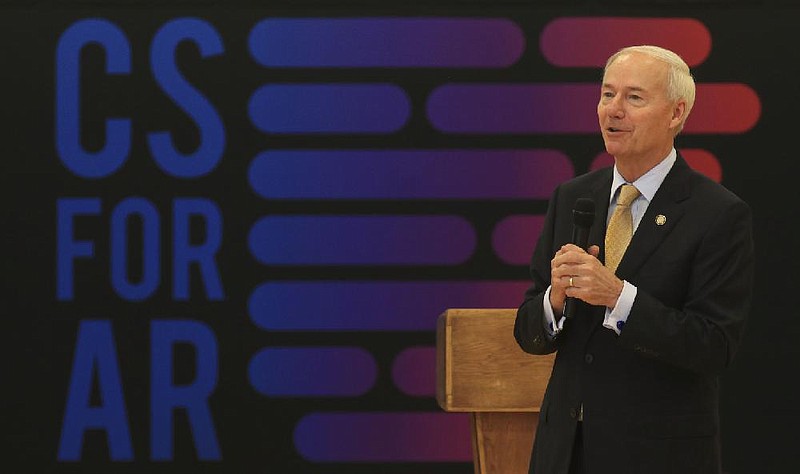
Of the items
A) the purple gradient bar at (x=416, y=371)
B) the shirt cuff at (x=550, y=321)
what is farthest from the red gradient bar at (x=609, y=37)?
the shirt cuff at (x=550, y=321)

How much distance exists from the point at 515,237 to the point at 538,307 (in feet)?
6.95

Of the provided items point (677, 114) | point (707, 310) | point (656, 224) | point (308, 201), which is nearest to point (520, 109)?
point (308, 201)

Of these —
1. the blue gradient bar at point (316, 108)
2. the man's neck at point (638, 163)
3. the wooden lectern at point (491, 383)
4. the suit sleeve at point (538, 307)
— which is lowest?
the wooden lectern at point (491, 383)

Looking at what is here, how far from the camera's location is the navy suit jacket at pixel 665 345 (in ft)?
6.32

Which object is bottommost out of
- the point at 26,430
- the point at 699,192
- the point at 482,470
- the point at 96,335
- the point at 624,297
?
the point at 26,430

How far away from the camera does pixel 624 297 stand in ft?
6.29

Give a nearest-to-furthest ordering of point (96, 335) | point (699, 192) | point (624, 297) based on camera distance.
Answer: point (624, 297)
point (699, 192)
point (96, 335)

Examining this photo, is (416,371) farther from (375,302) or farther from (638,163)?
(638,163)

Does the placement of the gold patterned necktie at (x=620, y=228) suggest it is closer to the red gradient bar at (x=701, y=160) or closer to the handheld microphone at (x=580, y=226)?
the handheld microphone at (x=580, y=226)

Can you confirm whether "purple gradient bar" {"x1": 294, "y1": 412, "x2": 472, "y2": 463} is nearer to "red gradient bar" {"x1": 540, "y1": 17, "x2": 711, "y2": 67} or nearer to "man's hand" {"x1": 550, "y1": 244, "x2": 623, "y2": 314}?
"red gradient bar" {"x1": 540, "y1": 17, "x2": 711, "y2": 67}

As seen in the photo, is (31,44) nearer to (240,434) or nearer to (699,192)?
(240,434)

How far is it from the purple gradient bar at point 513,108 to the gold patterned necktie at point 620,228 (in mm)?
2073

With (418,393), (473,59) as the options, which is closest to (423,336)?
(418,393)

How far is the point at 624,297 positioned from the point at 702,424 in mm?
281
